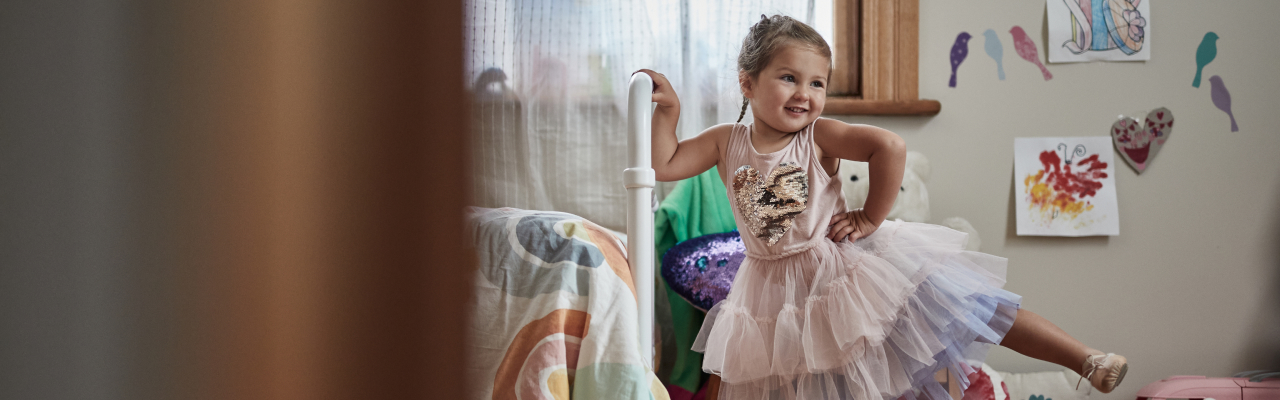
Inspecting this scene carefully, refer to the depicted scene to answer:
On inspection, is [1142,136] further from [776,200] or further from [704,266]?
[776,200]

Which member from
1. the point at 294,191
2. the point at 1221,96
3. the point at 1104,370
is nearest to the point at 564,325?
the point at 1104,370

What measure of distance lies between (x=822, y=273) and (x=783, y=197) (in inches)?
4.1

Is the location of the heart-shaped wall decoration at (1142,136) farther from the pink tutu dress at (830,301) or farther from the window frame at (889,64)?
the pink tutu dress at (830,301)

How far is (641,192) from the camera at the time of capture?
2.75ft

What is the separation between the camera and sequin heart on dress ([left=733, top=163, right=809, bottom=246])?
2.91ft

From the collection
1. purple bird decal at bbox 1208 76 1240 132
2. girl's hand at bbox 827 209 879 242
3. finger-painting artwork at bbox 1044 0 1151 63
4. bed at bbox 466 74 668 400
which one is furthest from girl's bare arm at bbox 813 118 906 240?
purple bird decal at bbox 1208 76 1240 132

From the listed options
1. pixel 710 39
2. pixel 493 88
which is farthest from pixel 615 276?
pixel 710 39

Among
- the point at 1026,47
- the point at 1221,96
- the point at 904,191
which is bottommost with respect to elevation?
the point at 904,191

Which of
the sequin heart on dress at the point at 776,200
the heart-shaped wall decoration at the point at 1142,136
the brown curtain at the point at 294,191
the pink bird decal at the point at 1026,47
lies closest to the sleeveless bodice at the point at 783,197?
the sequin heart on dress at the point at 776,200

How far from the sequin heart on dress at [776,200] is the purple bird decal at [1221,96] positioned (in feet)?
4.32

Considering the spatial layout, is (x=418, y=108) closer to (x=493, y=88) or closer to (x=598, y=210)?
(x=493, y=88)

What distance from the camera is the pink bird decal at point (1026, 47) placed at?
1622mm

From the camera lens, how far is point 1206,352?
5.39ft

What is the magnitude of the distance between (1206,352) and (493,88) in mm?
2034
